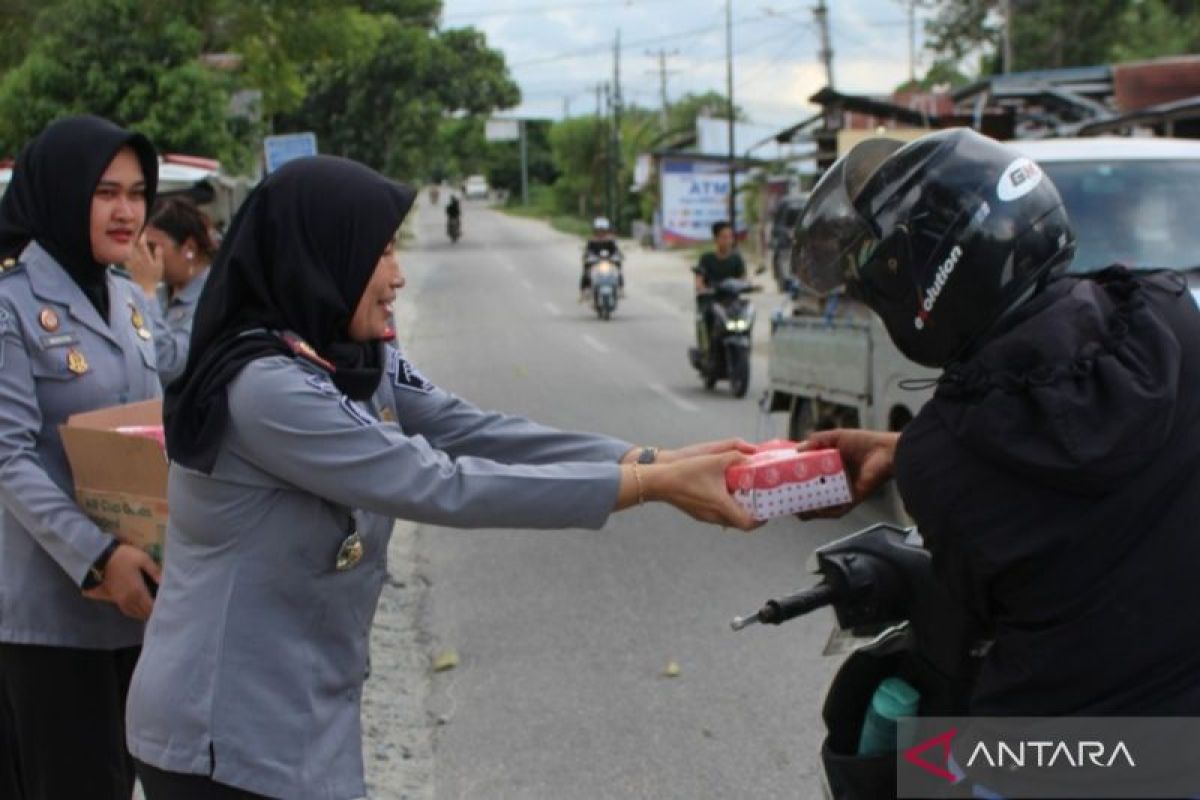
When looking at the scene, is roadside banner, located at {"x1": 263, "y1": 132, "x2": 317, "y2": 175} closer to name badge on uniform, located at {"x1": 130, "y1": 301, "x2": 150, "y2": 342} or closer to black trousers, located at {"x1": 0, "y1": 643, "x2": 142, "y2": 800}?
name badge on uniform, located at {"x1": 130, "y1": 301, "x2": 150, "y2": 342}

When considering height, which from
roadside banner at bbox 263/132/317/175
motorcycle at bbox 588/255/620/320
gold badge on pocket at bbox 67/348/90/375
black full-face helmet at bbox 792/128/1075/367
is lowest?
motorcycle at bbox 588/255/620/320

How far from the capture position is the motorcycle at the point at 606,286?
25328mm

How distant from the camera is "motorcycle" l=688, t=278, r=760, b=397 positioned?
14.4 meters

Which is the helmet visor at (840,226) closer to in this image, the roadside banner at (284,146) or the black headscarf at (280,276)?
the black headscarf at (280,276)

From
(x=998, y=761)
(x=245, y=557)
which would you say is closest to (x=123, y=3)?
(x=245, y=557)

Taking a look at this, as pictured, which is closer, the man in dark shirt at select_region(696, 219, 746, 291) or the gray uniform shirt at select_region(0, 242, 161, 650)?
the gray uniform shirt at select_region(0, 242, 161, 650)

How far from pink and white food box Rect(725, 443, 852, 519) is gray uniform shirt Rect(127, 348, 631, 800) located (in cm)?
23

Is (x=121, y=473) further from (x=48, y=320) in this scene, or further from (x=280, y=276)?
(x=280, y=276)

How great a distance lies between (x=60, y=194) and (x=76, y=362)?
15.3 inches

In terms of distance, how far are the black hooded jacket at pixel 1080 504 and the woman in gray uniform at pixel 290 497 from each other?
0.68 m

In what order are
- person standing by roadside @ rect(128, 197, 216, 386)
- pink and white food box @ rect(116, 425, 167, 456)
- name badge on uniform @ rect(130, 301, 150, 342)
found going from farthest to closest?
person standing by roadside @ rect(128, 197, 216, 386)
name badge on uniform @ rect(130, 301, 150, 342)
pink and white food box @ rect(116, 425, 167, 456)

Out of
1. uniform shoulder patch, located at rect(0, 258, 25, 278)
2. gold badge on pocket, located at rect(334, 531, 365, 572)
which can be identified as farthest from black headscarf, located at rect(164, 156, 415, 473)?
uniform shoulder patch, located at rect(0, 258, 25, 278)

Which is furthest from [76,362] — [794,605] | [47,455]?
[794,605]

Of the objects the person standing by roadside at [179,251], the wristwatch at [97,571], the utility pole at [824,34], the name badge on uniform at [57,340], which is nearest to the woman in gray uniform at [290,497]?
the wristwatch at [97,571]
